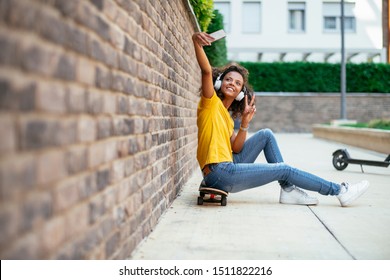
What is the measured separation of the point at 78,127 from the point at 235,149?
12.4 feet

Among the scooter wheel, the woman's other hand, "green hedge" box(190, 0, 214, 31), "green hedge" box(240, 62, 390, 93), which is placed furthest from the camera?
"green hedge" box(240, 62, 390, 93)

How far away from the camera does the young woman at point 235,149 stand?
17.0 ft

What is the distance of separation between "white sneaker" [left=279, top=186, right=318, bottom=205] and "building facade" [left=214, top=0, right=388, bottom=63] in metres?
28.7

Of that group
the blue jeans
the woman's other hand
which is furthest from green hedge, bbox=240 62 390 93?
the woman's other hand

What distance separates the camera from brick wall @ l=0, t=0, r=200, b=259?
1.66 meters

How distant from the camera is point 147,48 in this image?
408 centimetres

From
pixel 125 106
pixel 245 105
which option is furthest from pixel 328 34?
pixel 125 106

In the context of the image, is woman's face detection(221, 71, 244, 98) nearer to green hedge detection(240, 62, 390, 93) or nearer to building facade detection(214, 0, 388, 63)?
green hedge detection(240, 62, 390, 93)

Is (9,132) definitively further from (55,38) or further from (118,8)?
(118,8)

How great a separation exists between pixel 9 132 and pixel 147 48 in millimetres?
2565

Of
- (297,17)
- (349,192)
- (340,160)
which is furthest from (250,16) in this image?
(349,192)

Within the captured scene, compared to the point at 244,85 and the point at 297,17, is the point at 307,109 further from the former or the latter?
the point at 244,85

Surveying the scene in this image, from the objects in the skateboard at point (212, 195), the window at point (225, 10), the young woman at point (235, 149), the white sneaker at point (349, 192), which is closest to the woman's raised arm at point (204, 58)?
the young woman at point (235, 149)

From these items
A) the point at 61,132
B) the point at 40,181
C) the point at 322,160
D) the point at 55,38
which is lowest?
the point at 322,160
